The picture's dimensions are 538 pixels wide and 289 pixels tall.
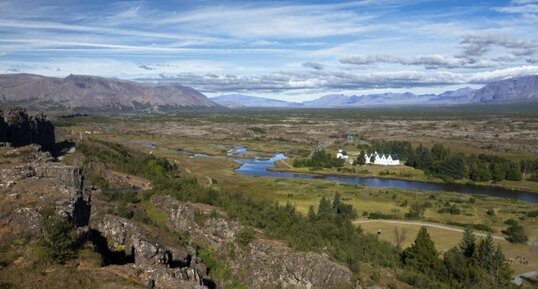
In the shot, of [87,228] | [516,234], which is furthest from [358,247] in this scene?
[516,234]

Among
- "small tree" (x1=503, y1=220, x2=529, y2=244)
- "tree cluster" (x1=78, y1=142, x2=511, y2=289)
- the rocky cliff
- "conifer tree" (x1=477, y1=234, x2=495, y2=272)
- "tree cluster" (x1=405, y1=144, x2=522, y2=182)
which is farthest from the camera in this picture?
"tree cluster" (x1=405, y1=144, x2=522, y2=182)

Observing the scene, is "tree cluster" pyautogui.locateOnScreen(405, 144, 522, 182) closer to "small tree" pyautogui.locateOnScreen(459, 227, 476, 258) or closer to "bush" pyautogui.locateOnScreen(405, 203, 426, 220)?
"bush" pyautogui.locateOnScreen(405, 203, 426, 220)

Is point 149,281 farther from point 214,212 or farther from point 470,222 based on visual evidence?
point 470,222

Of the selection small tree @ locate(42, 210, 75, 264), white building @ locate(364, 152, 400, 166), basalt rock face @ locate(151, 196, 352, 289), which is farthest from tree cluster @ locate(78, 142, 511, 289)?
white building @ locate(364, 152, 400, 166)

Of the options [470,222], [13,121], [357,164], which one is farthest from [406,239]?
[357,164]

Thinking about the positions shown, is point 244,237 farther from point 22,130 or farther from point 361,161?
point 361,161
